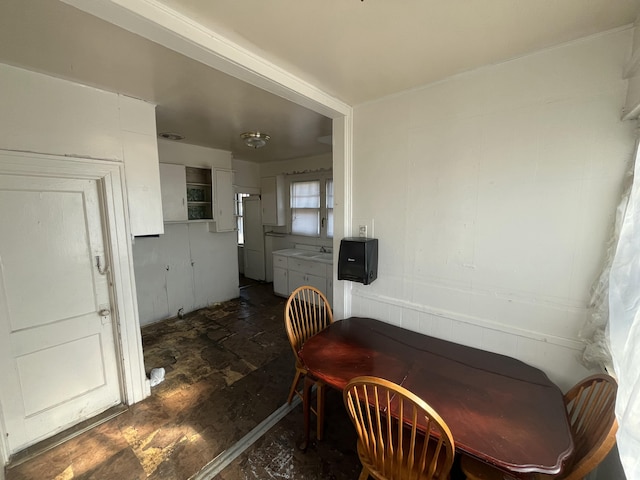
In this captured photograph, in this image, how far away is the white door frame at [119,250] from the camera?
1.76 meters

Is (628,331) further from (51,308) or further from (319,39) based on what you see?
(51,308)

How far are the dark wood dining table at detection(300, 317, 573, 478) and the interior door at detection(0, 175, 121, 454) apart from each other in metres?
1.69

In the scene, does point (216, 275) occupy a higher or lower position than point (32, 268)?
lower

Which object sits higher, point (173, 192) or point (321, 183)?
point (321, 183)

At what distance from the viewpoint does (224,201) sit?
4.03 metres

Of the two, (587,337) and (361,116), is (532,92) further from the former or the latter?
(587,337)

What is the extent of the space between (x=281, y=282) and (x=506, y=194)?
3.65 metres

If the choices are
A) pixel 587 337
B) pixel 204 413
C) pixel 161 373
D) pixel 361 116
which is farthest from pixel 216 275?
pixel 587 337

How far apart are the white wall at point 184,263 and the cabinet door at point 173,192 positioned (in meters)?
0.21

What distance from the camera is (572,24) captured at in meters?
1.18

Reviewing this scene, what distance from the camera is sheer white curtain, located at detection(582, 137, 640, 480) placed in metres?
0.74

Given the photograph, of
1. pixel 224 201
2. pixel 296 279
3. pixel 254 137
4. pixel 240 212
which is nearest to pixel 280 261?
pixel 296 279

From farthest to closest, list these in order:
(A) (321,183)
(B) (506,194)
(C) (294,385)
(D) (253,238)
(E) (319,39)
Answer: (D) (253,238), (A) (321,183), (C) (294,385), (B) (506,194), (E) (319,39)

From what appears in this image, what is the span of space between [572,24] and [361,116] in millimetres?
1235
